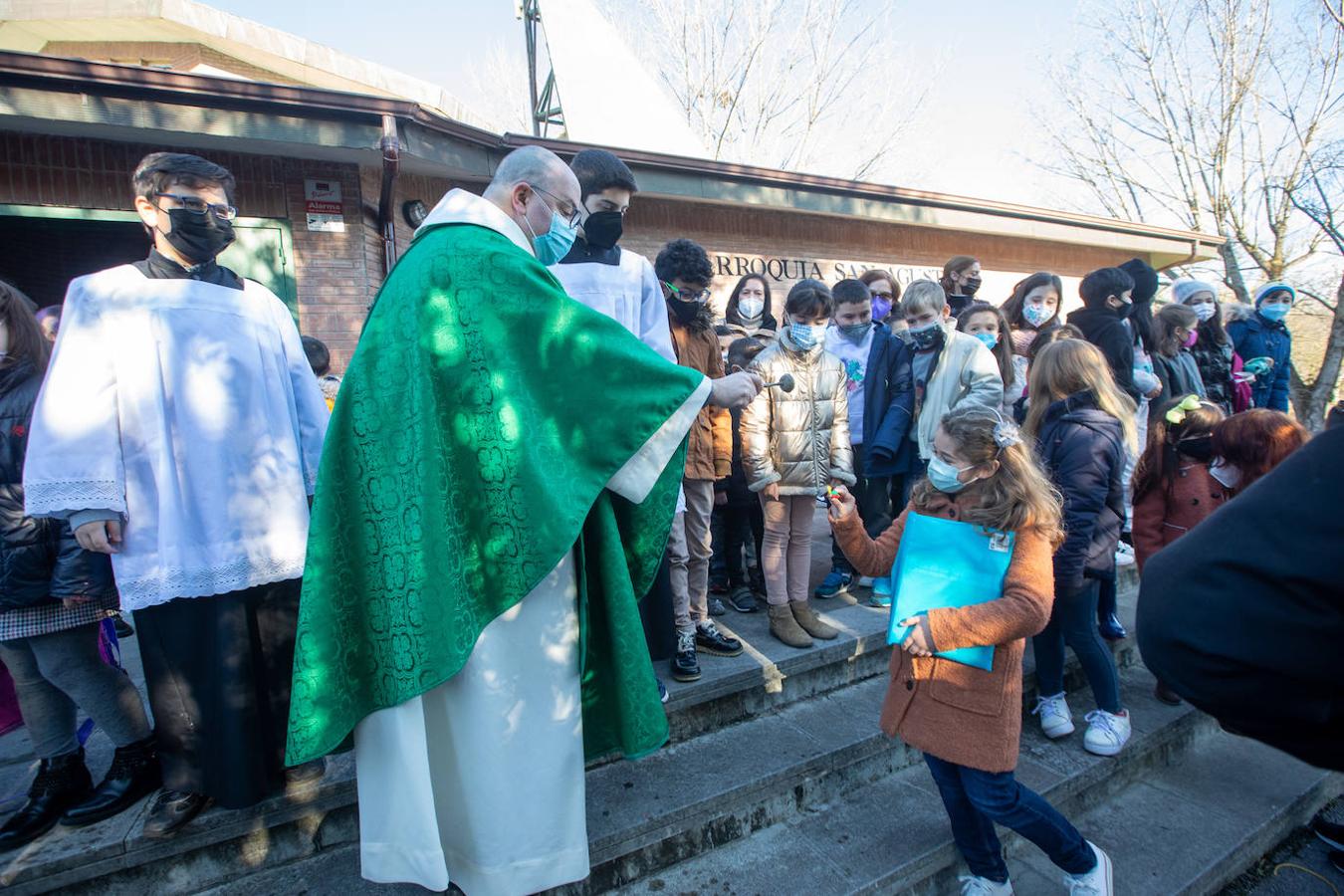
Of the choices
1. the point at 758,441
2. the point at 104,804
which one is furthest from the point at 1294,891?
the point at 104,804

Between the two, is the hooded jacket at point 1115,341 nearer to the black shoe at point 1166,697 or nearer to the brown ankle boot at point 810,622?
the black shoe at point 1166,697

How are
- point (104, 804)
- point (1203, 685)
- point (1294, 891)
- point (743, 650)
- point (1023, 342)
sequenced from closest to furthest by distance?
1. point (1203, 685)
2. point (104, 804)
3. point (1294, 891)
4. point (743, 650)
5. point (1023, 342)

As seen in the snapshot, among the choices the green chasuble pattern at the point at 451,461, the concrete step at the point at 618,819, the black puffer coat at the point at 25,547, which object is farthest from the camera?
the black puffer coat at the point at 25,547

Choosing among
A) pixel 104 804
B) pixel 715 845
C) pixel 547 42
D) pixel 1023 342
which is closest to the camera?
pixel 104 804

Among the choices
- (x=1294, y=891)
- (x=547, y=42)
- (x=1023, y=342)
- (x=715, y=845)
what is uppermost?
(x=547, y=42)

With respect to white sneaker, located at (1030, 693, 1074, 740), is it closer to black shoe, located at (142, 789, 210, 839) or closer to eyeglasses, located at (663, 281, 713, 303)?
eyeglasses, located at (663, 281, 713, 303)

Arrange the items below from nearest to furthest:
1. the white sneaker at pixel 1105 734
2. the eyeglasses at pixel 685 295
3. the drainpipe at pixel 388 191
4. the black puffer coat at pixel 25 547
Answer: the black puffer coat at pixel 25 547 < the white sneaker at pixel 1105 734 < the eyeglasses at pixel 685 295 < the drainpipe at pixel 388 191

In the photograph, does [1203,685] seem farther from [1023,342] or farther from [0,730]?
[1023,342]

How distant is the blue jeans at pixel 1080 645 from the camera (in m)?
3.27

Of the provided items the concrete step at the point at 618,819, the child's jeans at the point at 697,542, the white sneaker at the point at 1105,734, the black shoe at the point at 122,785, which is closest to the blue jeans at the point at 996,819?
the concrete step at the point at 618,819

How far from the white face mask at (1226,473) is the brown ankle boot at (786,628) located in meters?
2.18

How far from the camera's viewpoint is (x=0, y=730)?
8.89 ft

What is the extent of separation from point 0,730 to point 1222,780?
5.61m

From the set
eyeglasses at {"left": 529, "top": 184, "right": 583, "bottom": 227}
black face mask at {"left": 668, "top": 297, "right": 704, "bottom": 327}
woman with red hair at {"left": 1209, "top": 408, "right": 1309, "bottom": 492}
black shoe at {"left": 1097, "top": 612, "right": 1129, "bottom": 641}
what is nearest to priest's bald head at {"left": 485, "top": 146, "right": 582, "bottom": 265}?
eyeglasses at {"left": 529, "top": 184, "right": 583, "bottom": 227}
